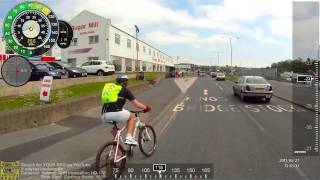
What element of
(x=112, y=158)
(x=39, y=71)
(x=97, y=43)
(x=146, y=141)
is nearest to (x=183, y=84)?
(x=97, y=43)

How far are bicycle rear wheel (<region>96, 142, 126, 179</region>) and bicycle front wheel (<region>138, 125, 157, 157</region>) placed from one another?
134 cm

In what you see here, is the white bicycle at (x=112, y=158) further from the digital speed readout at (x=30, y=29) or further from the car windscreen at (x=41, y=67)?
the car windscreen at (x=41, y=67)

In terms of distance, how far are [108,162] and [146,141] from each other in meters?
1.91

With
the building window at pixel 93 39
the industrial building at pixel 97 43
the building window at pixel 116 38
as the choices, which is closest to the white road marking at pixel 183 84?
the industrial building at pixel 97 43

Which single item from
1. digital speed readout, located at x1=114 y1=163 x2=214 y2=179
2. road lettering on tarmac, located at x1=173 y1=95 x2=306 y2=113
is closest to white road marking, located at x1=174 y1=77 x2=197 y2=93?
road lettering on tarmac, located at x1=173 y1=95 x2=306 y2=113

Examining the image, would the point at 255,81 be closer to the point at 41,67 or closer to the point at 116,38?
the point at 41,67

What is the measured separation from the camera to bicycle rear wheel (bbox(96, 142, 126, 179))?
616 centimetres

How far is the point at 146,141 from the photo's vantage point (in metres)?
8.08

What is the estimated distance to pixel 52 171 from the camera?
246 inches

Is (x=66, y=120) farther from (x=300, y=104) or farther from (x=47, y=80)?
(x=300, y=104)

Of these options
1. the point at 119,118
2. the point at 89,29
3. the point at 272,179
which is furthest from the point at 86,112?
the point at 89,29

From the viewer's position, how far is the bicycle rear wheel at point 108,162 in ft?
20.2

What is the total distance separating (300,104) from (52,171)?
15736 mm

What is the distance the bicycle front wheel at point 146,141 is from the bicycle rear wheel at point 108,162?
4.41 ft
